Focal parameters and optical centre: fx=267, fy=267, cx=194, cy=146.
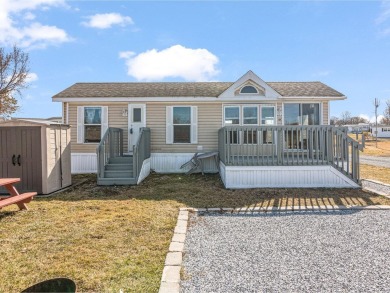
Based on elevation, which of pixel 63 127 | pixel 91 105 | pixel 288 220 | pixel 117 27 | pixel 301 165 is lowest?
pixel 288 220

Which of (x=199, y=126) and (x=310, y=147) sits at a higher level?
(x=199, y=126)

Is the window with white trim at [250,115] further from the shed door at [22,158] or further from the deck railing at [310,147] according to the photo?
the shed door at [22,158]

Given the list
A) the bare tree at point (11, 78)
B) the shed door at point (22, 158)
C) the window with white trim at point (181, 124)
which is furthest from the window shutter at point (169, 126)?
the bare tree at point (11, 78)

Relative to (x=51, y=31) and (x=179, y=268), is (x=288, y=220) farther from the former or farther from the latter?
(x=51, y=31)

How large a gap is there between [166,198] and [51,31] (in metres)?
12.7

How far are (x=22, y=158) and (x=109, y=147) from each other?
2.86 m

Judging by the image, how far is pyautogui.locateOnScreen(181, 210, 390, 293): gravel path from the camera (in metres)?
2.86

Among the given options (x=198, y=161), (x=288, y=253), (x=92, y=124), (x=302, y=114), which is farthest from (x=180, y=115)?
(x=288, y=253)

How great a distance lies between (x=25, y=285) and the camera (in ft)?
9.07

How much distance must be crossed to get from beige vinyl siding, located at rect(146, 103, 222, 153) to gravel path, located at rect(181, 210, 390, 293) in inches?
241

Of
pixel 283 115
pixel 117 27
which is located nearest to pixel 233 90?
pixel 283 115

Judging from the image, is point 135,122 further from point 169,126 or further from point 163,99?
point 163,99

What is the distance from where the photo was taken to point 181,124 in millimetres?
11508

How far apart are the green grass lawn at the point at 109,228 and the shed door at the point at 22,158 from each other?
2.45 ft
